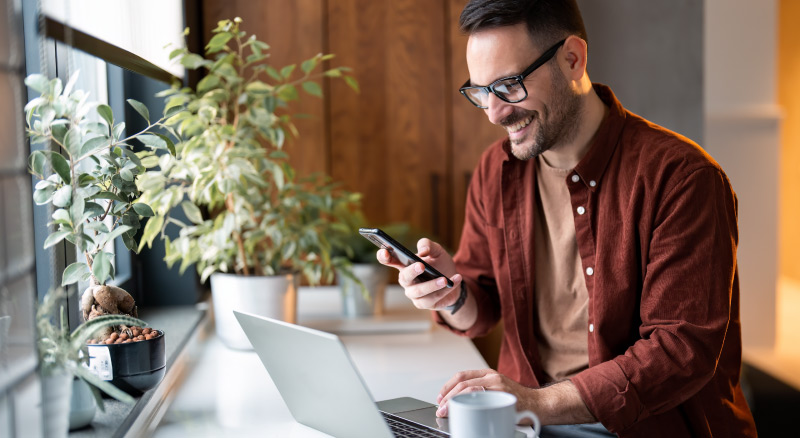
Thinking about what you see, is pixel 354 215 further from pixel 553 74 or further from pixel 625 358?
pixel 625 358

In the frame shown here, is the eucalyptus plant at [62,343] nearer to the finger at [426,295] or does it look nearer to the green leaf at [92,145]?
the green leaf at [92,145]

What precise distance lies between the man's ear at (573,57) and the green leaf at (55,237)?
0.93m

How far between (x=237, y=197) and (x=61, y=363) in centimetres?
88

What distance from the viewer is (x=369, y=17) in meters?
2.67

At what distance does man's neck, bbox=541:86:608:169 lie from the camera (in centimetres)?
153

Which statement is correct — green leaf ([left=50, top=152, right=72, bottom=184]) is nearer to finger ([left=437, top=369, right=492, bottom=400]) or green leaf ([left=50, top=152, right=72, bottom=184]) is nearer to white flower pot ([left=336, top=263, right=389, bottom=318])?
finger ([left=437, top=369, right=492, bottom=400])

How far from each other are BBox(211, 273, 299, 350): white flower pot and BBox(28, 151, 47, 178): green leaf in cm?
85

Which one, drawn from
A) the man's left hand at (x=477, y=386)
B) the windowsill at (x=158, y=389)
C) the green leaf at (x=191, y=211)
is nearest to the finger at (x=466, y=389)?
the man's left hand at (x=477, y=386)

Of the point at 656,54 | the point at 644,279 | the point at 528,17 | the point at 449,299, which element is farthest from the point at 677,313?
the point at 656,54

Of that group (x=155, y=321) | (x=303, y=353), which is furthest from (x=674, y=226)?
(x=155, y=321)

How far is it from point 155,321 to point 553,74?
117cm

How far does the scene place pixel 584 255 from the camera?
1492 mm

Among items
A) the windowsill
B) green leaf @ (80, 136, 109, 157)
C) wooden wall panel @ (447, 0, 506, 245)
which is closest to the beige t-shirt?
the windowsill

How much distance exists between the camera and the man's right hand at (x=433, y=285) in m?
1.38
